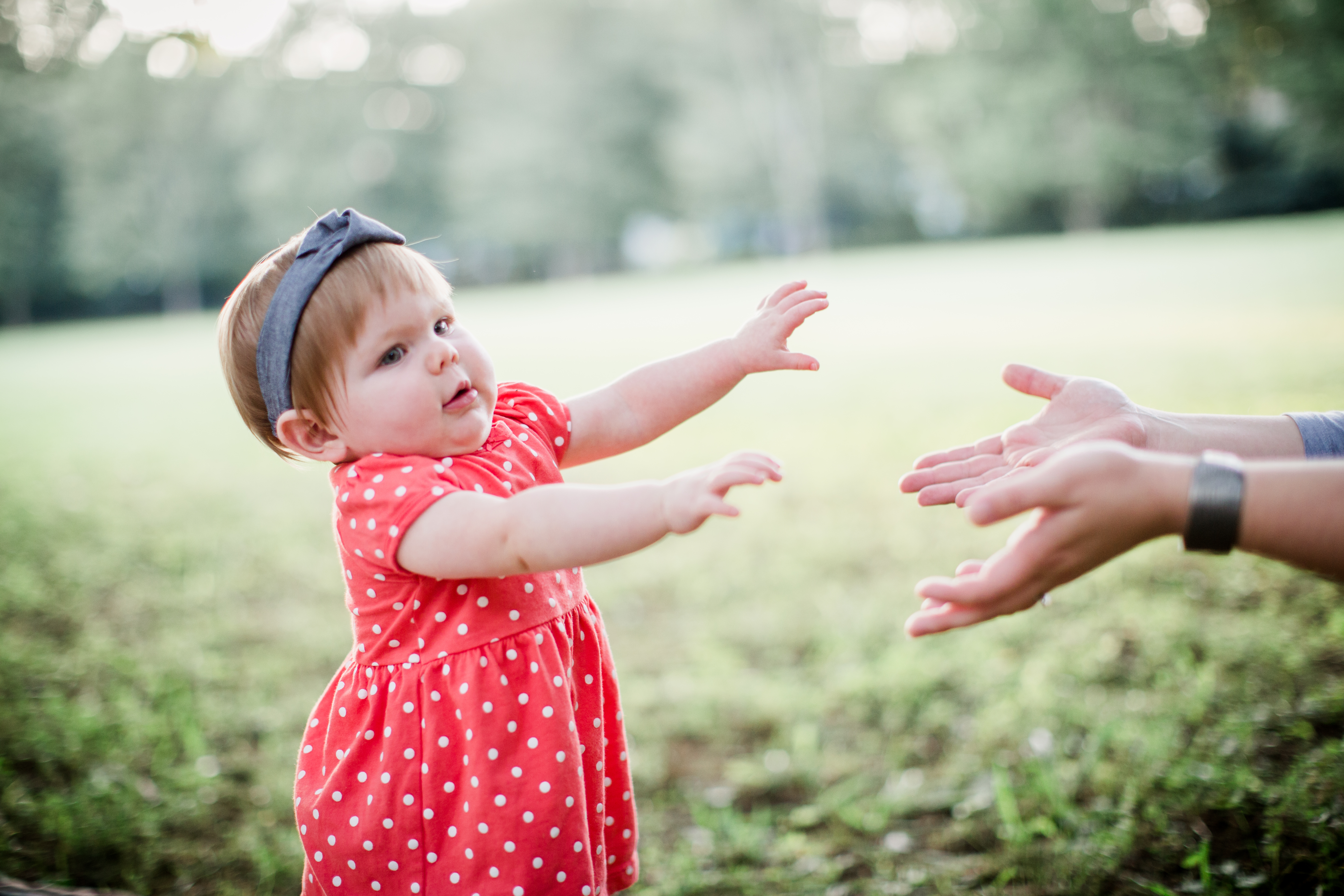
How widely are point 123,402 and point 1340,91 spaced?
32451mm

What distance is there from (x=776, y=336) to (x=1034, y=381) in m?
0.56

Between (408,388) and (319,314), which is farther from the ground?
(319,314)

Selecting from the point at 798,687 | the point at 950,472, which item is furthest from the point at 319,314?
the point at 798,687

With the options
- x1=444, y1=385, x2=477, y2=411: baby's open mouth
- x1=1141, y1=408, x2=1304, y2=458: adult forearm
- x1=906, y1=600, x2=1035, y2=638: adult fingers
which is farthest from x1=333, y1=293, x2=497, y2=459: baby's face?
x1=1141, y1=408, x2=1304, y2=458: adult forearm

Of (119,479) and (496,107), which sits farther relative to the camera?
(496,107)

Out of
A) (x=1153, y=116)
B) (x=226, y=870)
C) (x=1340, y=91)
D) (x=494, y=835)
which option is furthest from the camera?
(x=1153, y=116)

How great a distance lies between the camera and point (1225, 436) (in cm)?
200

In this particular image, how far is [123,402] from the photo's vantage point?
37.9 ft

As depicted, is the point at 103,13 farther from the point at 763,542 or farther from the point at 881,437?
the point at 881,437

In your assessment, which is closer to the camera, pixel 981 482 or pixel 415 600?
pixel 415 600

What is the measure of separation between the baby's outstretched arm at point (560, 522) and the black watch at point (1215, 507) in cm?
59

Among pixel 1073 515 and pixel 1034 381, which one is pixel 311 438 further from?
pixel 1034 381

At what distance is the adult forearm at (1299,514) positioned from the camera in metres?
1.31

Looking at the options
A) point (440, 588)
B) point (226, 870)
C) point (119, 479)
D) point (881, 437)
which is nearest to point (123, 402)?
point (119, 479)
